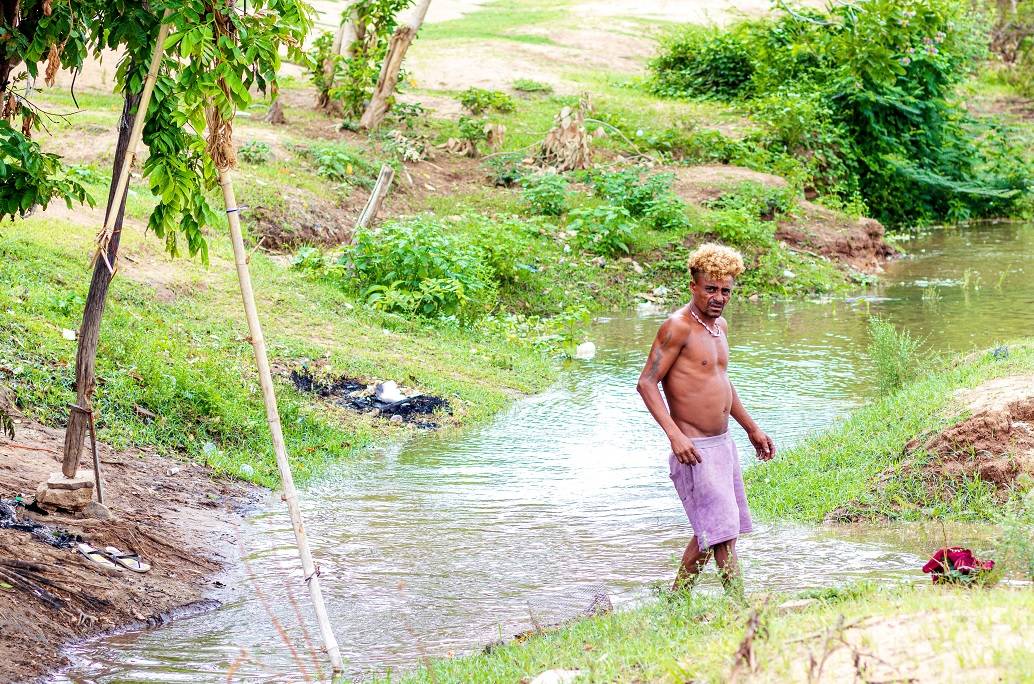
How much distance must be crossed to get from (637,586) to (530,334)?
6.95m

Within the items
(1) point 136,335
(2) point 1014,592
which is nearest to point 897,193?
(1) point 136,335

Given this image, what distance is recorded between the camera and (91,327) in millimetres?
5969

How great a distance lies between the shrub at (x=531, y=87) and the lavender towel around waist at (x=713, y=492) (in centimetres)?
1889

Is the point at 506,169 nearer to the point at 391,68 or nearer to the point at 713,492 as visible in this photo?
the point at 391,68

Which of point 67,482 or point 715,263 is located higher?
point 715,263

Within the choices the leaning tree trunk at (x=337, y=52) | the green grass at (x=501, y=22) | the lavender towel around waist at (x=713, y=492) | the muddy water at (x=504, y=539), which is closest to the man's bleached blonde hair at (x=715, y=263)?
the lavender towel around waist at (x=713, y=492)

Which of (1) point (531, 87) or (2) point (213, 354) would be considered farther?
(1) point (531, 87)

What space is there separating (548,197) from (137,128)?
466 inches

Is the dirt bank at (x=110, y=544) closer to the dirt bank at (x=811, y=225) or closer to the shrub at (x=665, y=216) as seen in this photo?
the shrub at (x=665, y=216)

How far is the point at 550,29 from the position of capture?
1216 inches

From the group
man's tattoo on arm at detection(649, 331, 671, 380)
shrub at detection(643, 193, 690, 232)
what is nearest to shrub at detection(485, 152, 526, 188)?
shrub at detection(643, 193, 690, 232)

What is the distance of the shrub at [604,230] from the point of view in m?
15.8

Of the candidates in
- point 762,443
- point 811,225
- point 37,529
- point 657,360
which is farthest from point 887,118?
point 37,529

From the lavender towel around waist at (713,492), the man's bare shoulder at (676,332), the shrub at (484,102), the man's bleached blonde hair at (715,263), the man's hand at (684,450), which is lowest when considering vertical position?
the lavender towel around waist at (713,492)
